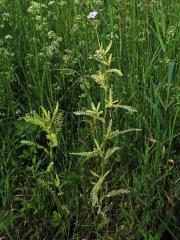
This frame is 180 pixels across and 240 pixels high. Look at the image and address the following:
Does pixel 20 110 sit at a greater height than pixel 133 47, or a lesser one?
lesser

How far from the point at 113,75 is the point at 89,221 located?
705 mm

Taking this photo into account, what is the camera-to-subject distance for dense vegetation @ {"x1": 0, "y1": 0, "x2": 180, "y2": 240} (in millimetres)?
2006

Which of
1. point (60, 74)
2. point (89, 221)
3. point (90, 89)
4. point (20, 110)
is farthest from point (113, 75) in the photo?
point (89, 221)

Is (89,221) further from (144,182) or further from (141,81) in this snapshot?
(141,81)

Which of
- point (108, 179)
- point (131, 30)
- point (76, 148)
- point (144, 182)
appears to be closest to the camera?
point (144, 182)

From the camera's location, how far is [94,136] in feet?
7.01

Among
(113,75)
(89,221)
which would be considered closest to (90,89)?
(113,75)

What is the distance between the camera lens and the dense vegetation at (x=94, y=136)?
6.58 ft

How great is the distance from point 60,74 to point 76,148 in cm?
44

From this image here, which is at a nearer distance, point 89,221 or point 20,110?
point 89,221

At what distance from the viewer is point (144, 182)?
6.62 ft

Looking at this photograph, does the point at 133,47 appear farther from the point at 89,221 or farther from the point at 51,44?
the point at 89,221

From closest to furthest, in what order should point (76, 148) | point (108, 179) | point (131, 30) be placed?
point (108, 179) < point (76, 148) < point (131, 30)

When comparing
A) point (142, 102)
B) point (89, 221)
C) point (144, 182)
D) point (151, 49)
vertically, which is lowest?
point (89, 221)
